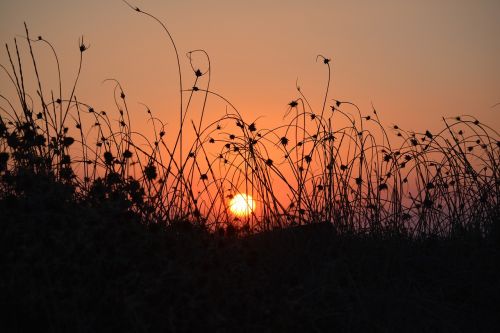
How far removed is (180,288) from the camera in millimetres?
2416

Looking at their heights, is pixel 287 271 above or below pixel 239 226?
below

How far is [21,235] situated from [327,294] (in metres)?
1.52

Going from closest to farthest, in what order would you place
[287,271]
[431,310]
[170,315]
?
1. [170,315]
2. [431,310]
3. [287,271]

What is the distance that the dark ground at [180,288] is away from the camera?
2340 mm

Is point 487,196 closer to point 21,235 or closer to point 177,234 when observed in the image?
point 177,234

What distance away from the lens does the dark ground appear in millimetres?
2340

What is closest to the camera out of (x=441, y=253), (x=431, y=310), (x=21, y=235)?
(x=21, y=235)

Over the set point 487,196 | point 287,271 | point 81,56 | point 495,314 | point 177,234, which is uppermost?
point 81,56

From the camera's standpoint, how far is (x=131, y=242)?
2682mm

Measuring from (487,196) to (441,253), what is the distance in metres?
1.01

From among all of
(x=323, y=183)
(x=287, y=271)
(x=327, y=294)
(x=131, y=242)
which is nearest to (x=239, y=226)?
(x=323, y=183)

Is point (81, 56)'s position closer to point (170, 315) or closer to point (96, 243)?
point (96, 243)

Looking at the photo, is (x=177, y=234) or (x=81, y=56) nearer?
(x=177, y=234)

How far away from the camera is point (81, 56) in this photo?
4.01 m
